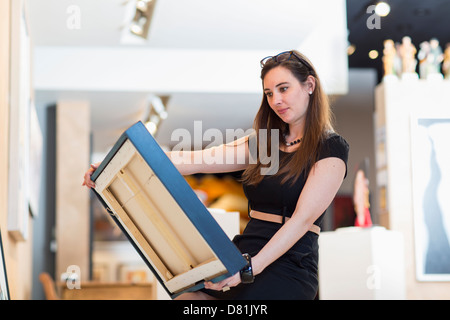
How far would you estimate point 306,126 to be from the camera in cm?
159

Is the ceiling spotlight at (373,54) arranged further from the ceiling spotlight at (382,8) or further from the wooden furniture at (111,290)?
the wooden furniture at (111,290)

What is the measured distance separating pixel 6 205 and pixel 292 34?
352 cm

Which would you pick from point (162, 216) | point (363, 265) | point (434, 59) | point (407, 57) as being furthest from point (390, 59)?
point (162, 216)

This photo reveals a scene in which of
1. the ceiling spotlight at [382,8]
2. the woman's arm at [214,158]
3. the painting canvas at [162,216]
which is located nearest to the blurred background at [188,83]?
the ceiling spotlight at [382,8]

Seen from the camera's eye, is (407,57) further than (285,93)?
Yes

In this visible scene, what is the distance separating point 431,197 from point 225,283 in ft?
14.9

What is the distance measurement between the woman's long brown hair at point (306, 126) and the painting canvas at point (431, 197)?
4.06 meters

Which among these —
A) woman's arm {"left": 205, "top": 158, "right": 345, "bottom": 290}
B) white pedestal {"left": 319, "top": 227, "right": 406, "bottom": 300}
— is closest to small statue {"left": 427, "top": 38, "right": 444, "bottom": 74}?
white pedestal {"left": 319, "top": 227, "right": 406, "bottom": 300}

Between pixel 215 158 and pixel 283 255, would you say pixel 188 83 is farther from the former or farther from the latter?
pixel 283 255

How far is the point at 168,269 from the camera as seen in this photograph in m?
1.48

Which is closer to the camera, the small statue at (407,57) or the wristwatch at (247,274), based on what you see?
the wristwatch at (247,274)

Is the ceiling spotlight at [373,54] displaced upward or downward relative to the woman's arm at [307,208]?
upward

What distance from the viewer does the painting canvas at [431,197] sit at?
17.9 ft

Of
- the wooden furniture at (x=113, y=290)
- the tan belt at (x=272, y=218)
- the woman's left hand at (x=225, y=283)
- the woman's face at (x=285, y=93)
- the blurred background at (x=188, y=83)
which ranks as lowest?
the wooden furniture at (x=113, y=290)
